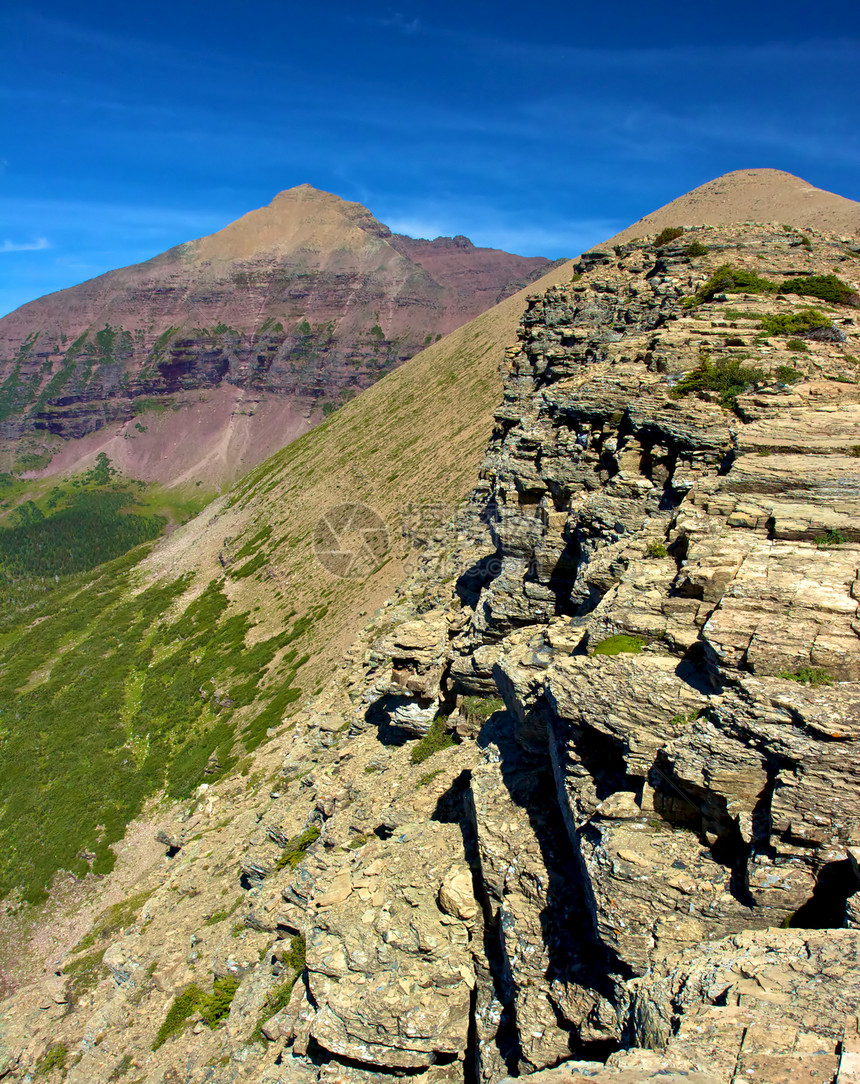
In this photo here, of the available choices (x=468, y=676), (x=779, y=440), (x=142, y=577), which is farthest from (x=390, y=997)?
(x=142, y=577)

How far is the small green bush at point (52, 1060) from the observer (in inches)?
894

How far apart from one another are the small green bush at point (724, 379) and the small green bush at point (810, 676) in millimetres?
12122

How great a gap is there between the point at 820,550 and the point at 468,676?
10.4 meters

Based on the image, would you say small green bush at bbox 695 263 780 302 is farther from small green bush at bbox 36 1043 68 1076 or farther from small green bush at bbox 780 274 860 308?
small green bush at bbox 36 1043 68 1076

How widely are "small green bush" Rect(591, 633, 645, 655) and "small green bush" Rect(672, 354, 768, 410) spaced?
36.4 feet

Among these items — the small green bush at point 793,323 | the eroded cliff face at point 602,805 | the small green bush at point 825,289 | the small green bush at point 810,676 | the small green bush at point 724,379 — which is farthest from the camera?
the small green bush at point 825,289

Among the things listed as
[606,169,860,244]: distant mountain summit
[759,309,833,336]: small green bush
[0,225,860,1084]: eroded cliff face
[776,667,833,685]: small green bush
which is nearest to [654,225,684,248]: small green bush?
[759,309,833,336]: small green bush

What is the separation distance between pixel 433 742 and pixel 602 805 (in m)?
11.2

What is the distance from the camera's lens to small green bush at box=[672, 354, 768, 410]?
1894cm

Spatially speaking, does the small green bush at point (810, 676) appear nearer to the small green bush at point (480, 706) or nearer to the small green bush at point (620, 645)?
the small green bush at point (620, 645)

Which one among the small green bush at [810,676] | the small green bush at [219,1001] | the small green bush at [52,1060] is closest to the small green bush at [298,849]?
the small green bush at [219,1001]

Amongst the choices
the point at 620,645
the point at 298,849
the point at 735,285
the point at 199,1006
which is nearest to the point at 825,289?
the point at 735,285

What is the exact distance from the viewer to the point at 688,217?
→ 399 feet

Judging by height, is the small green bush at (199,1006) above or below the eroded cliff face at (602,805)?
below
